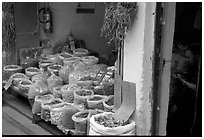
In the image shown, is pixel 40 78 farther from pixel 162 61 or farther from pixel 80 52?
pixel 162 61

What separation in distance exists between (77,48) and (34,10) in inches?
34.0

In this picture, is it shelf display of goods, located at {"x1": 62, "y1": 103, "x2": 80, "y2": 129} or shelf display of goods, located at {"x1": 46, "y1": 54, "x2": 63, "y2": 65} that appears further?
shelf display of goods, located at {"x1": 46, "y1": 54, "x2": 63, "y2": 65}

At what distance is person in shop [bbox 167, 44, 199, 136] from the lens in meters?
3.02

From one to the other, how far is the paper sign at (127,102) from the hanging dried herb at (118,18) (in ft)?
1.20

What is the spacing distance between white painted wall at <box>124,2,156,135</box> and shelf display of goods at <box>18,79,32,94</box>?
4.96 ft

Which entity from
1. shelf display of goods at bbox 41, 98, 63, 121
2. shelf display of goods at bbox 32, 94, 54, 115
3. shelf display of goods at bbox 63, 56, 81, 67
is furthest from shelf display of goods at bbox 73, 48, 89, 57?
shelf display of goods at bbox 41, 98, 63, 121

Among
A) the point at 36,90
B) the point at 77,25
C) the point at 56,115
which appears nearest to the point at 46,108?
the point at 56,115

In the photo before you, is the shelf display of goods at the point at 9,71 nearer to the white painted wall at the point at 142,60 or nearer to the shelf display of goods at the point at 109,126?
the shelf display of goods at the point at 109,126

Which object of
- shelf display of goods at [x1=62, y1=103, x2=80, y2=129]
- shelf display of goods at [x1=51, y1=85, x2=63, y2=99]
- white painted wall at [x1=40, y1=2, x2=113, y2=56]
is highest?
white painted wall at [x1=40, y1=2, x2=113, y2=56]

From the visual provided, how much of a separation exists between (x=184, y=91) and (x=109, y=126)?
3.72ft

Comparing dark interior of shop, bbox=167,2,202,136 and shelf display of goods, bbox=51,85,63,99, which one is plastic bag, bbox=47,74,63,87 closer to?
shelf display of goods, bbox=51,85,63,99

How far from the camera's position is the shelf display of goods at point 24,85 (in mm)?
3386

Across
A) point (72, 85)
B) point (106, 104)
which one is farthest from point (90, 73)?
point (106, 104)

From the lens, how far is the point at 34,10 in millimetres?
4465
